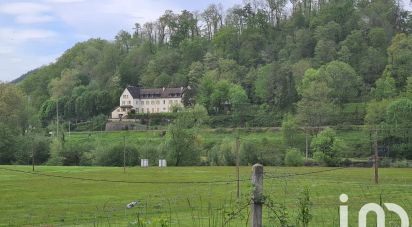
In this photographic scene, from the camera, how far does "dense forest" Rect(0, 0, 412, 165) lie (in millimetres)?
108181

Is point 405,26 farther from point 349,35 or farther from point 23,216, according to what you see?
point 23,216

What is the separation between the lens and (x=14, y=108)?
11300 centimetres

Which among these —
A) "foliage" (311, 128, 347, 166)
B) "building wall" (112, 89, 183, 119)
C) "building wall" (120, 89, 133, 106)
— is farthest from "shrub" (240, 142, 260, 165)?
"building wall" (120, 89, 133, 106)

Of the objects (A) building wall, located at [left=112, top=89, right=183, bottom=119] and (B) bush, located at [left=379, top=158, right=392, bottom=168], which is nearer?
(B) bush, located at [left=379, top=158, right=392, bottom=168]

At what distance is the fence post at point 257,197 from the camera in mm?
8285

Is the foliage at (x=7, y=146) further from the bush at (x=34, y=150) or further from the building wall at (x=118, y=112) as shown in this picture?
the building wall at (x=118, y=112)

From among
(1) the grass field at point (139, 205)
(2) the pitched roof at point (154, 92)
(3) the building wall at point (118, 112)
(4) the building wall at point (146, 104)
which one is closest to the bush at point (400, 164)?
(1) the grass field at point (139, 205)

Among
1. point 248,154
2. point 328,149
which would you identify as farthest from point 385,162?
point 248,154

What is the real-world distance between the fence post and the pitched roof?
146 meters

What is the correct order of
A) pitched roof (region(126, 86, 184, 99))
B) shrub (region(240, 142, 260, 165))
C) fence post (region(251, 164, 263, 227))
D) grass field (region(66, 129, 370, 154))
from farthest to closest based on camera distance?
pitched roof (region(126, 86, 184, 99)) → grass field (region(66, 129, 370, 154)) → shrub (region(240, 142, 260, 165)) → fence post (region(251, 164, 263, 227))

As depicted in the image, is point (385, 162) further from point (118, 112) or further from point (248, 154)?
Answer: point (118, 112)

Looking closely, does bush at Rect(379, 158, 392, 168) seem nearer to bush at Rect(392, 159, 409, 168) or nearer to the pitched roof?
bush at Rect(392, 159, 409, 168)

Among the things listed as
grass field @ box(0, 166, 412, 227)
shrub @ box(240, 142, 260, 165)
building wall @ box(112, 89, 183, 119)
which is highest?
building wall @ box(112, 89, 183, 119)

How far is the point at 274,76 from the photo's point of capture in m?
139
